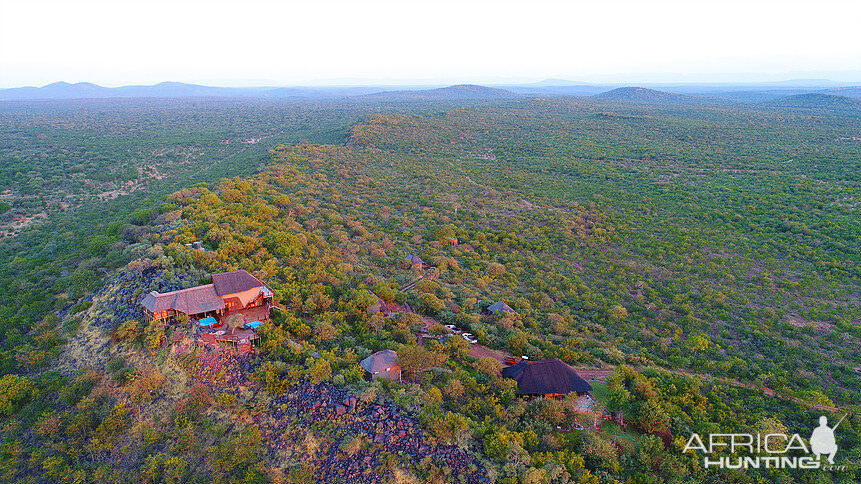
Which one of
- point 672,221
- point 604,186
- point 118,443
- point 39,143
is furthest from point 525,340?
point 39,143

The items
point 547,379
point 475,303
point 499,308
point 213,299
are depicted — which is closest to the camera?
point 547,379

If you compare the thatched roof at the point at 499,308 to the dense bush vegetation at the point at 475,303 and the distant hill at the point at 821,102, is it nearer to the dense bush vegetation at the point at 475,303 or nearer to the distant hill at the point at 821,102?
the dense bush vegetation at the point at 475,303

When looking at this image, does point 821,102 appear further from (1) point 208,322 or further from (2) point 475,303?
(1) point 208,322

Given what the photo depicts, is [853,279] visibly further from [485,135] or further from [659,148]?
[485,135]

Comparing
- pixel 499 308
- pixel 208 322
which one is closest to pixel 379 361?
pixel 208 322

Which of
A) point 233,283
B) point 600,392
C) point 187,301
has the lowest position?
point 600,392

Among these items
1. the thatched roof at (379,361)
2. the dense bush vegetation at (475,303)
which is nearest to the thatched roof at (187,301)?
the dense bush vegetation at (475,303)
